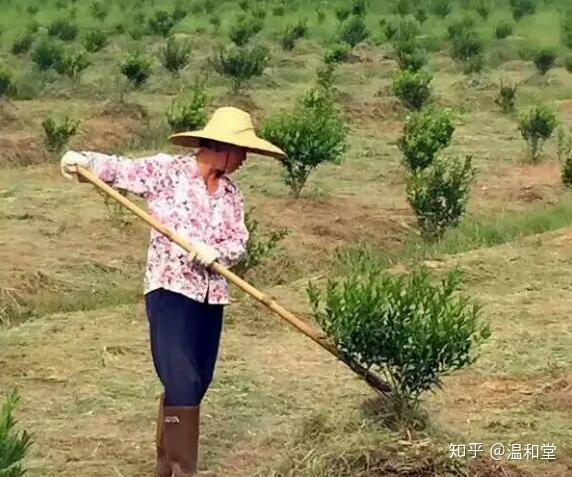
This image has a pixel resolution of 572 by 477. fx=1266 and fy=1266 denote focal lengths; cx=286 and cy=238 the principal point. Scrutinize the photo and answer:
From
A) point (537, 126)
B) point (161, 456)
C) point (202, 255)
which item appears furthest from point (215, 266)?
point (537, 126)

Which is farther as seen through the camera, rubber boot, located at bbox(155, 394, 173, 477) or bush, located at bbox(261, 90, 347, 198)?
bush, located at bbox(261, 90, 347, 198)

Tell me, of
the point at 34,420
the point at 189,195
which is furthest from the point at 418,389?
the point at 34,420

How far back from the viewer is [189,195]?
4.86 meters

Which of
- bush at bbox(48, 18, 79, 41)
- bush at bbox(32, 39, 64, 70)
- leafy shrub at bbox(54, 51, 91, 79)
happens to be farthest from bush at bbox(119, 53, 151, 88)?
bush at bbox(48, 18, 79, 41)

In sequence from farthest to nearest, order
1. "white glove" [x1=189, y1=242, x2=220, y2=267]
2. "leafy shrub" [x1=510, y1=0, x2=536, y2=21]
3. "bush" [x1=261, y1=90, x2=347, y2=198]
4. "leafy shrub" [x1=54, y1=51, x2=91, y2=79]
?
"leafy shrub" [x1=510, y1=0, x2=536, y2=21] < "leafy shrub" [x1=54, y1=51, x2=91, y2=79] < "bush" [x1=261, y1=90, x2=347, y2=198] < "white glove" [x1=189, y1=242, x2=220, y2=267]

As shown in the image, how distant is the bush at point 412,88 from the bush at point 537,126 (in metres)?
→ 3.20

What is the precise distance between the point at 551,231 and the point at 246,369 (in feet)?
15.0

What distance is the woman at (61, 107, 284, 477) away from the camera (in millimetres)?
4801

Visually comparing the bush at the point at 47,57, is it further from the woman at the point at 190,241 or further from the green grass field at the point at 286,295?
the woman at the point at 190,241

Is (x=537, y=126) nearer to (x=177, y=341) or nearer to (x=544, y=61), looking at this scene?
(x=544, y=61)

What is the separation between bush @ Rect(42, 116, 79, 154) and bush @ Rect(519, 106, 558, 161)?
16.9 feet

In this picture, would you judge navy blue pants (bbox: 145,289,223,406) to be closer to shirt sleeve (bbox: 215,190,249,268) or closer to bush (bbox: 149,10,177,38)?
shirt sleeve (bbox: 215,190,249,268)

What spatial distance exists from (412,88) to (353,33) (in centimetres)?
1037

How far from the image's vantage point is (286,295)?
8430mm
